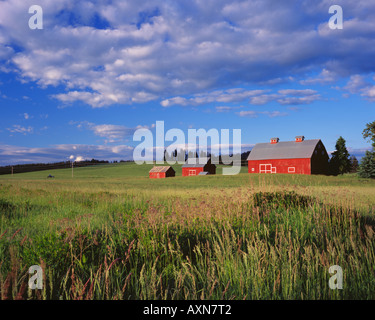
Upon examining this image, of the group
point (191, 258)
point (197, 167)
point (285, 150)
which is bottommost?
point (191, 258)

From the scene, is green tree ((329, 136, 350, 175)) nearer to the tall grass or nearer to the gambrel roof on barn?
the gambrel roof on barn

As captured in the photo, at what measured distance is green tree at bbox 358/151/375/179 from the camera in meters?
45.5

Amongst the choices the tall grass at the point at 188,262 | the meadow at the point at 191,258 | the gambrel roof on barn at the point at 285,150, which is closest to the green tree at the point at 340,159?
the gambrel roof on barn at the point at 285,150

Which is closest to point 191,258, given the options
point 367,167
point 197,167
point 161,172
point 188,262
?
point 188,262

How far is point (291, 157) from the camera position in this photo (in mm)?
51375

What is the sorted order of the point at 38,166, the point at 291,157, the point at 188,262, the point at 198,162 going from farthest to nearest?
the point at 38,166 → the point at 198,162 → the point at 291,157 → the point at 188,262

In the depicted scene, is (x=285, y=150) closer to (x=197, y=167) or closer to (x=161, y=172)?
(x=197, y=167)

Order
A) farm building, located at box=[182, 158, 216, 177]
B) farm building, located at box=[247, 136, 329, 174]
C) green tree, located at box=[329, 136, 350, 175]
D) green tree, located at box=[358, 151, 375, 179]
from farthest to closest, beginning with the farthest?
1. farm building, located at box=[182, 158, 216, 177]
2. green tree, located at box=[329, 136, 350, 175]
3. farm building, located at box=[247, 136, 329, 174]
4. green tree, located at box=[358, 151, 375, 179]

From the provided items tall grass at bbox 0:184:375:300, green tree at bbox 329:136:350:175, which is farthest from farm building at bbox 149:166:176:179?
tall grass at bbox 0:184:375:300

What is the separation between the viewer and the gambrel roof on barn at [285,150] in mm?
50875

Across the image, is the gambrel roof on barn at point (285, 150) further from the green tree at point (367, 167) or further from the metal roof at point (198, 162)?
the metal roof at point (198, 162)

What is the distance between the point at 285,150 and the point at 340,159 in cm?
1611
